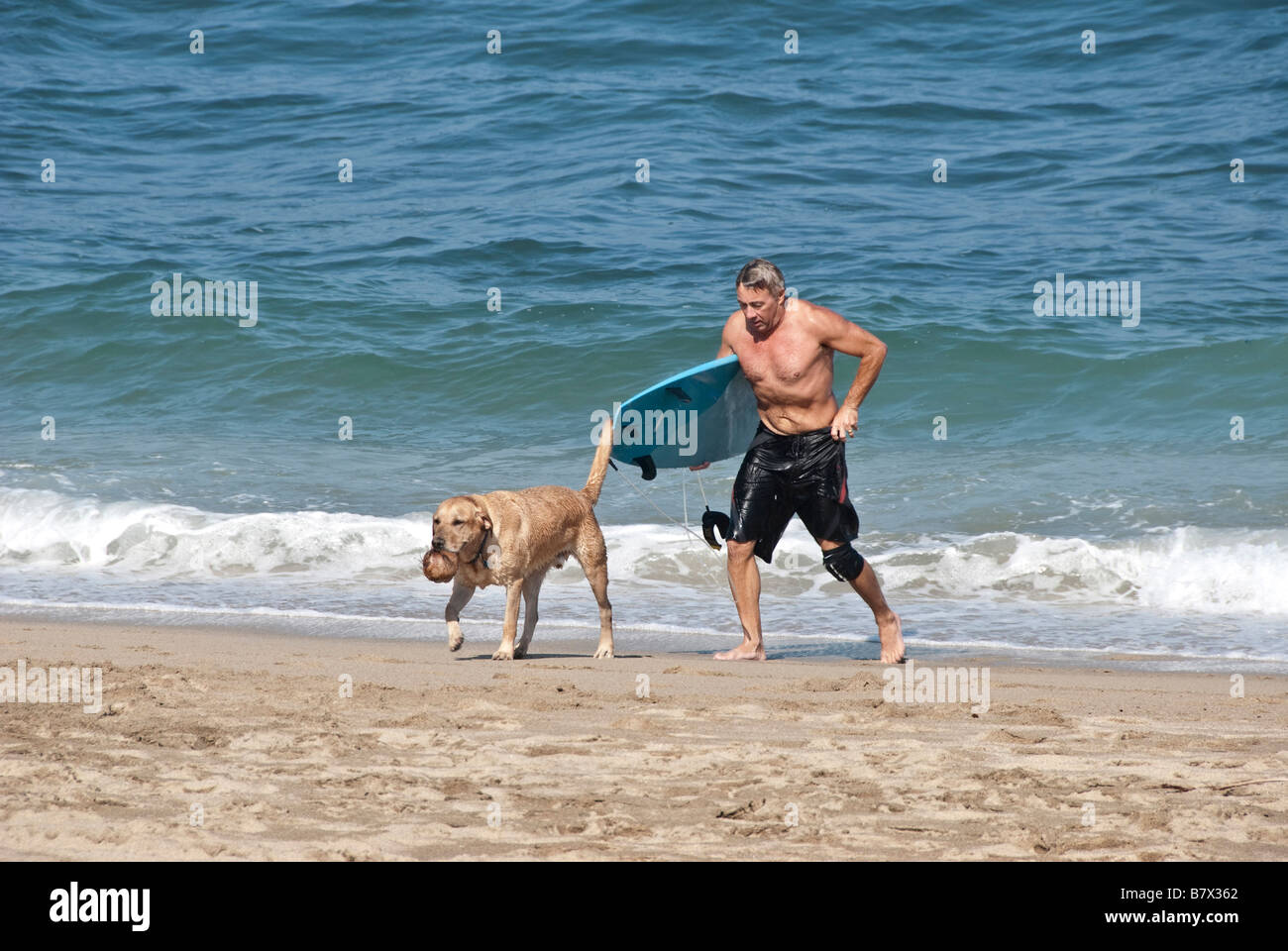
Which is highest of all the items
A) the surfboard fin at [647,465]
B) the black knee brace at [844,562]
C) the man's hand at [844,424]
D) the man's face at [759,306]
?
the man's face at [759,306]

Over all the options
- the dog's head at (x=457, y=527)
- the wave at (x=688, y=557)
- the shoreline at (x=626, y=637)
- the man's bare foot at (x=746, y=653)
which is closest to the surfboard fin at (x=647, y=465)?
the shoreline at (x=626, y=637)

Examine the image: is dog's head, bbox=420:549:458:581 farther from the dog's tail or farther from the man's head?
the man's head

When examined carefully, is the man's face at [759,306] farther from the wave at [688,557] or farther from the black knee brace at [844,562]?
the wave at [688,557]

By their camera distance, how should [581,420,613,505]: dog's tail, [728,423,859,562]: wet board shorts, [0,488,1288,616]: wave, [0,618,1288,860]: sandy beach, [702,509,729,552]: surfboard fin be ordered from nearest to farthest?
[0,618,1288,860]: sandy beach → [728,423,859,562]: wet board shorts → [581,420,613,505]: dog's tail → [702,509,729,552]: surfboard fin → [0,488,1288,616]: wave

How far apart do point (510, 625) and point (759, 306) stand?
2010mm

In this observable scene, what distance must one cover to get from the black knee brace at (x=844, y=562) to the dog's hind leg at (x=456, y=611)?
5.99 ft

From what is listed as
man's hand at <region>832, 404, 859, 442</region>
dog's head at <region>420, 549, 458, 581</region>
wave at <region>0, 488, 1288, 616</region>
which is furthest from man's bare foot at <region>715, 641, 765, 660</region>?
wave at <region>0, 488, 1288, 616</region>

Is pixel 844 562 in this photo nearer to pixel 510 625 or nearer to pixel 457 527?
pixel 510 625

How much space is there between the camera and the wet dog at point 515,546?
637cm

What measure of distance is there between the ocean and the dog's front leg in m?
0.91

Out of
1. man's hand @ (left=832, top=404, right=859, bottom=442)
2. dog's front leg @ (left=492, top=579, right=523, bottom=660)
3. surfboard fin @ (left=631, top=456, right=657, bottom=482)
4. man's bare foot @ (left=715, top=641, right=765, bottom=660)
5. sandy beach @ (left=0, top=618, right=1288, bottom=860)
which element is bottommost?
sandy beach @ (left=0, top=618, right=1288, bottom=860)

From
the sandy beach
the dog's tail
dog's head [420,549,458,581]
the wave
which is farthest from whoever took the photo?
the wave

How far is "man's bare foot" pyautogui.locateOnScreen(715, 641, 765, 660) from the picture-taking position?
22.3 ft
